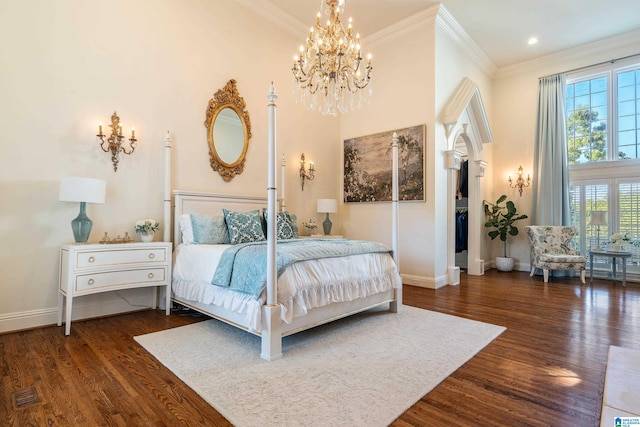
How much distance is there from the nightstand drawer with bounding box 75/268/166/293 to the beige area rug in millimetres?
653

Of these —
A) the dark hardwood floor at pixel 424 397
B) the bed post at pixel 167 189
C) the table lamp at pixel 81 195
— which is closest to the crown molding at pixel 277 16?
the bed post at pixel 167 189

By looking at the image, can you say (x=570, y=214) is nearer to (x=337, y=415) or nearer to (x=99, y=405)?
(x=337, y=415)

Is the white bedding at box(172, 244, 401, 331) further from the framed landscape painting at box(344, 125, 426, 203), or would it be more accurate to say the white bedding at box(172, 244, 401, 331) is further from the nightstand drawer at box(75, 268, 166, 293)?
the framed landscape painting at box(344, 125, 426, 203)

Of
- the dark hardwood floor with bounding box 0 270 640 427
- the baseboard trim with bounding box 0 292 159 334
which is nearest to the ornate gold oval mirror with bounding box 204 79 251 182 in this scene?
the baseboard trim with bounding box 0 292 159 334

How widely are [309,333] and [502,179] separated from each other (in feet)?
19.9

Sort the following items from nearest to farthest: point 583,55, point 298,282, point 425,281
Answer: point 298,282 → point 425,281 → point 583,55

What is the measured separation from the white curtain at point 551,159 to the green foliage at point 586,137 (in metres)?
0.35

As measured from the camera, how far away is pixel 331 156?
608cm

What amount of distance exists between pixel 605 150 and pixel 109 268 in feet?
26.1

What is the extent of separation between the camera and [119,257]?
10.2 feet

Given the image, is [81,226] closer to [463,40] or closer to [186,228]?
[186,228]

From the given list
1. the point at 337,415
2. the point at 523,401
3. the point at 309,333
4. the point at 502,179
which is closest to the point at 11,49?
the point at 309,333

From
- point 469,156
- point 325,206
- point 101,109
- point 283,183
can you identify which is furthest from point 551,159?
point 101,109

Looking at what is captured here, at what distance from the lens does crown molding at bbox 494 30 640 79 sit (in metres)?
5.66
